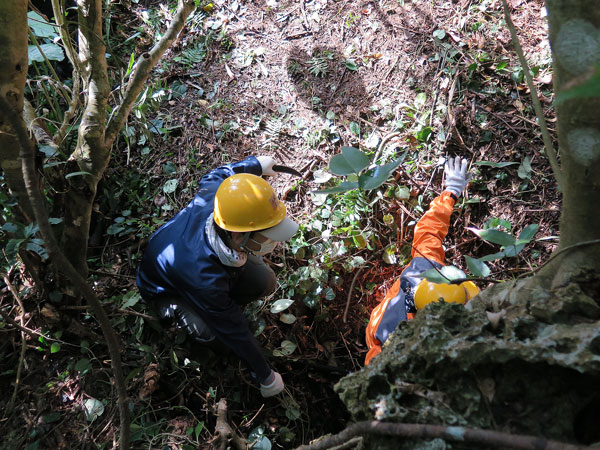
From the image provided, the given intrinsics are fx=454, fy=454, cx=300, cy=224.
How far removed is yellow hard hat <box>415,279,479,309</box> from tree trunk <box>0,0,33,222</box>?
2130 millimetres

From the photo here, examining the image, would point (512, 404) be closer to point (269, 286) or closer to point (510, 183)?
point (269, 286)

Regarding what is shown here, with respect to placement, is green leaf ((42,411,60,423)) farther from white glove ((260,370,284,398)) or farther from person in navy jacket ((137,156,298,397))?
white glove ((260,370,284,398))

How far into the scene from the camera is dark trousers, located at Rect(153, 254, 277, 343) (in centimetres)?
306

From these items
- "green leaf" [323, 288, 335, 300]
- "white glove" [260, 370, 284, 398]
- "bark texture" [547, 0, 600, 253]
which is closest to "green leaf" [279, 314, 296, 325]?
"green leaf" [323, 288, 335, 300]

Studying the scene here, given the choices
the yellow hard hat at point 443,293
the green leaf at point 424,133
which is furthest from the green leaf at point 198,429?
the green leaf at point 424,133

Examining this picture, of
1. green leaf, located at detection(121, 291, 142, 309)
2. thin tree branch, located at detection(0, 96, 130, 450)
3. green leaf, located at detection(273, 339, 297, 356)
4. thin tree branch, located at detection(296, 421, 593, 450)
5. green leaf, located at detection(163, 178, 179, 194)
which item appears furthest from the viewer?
green leaf, located at detection(163, 178, 179, 194)

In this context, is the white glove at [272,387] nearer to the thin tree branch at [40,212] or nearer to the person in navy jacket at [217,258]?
the person in navy jacket at [217,258]

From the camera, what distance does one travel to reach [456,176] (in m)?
3.44

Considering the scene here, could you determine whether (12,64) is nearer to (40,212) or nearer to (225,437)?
(40,212)

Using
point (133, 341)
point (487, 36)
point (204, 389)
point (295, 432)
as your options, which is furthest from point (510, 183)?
point (133, 341)

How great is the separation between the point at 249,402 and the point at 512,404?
216 cm

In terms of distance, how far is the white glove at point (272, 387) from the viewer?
296cm

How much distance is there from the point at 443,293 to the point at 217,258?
1.30 meters

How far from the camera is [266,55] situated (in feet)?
14.1
